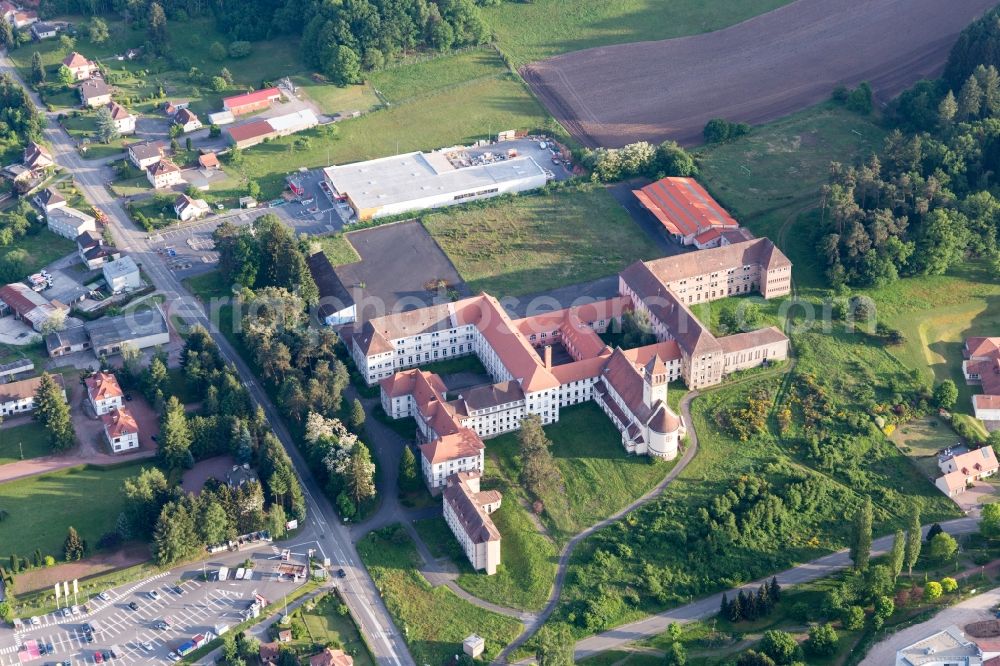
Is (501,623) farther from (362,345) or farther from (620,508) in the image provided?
(362,345)

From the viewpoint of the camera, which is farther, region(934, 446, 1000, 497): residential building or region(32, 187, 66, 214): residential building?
region(32, 187, 66, 214): residential building

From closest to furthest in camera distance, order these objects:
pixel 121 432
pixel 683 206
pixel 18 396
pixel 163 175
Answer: pixel 121 432 < pixel 18 396 < pixel 683 206 < pixel 163 175

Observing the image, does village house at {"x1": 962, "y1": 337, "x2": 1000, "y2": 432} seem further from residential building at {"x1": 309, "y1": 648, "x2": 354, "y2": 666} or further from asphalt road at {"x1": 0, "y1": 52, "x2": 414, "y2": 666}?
residential building at {"x1": 309, "y1": 648, "x2": 354, "y2": 666}

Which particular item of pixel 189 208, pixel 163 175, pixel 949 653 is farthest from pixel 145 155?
pixel 949 653

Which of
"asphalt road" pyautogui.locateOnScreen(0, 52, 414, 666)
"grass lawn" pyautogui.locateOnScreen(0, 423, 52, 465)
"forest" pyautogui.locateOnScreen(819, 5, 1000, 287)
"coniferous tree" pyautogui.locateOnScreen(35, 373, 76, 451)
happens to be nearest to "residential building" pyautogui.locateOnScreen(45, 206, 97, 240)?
"asphalt road" pyautogui.locateOnScreen(0, 52, 414, 666)

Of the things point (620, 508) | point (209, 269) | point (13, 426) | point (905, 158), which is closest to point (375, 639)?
point (620, 508)

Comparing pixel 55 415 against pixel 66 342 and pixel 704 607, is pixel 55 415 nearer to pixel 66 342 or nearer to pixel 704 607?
pixel 66 342
